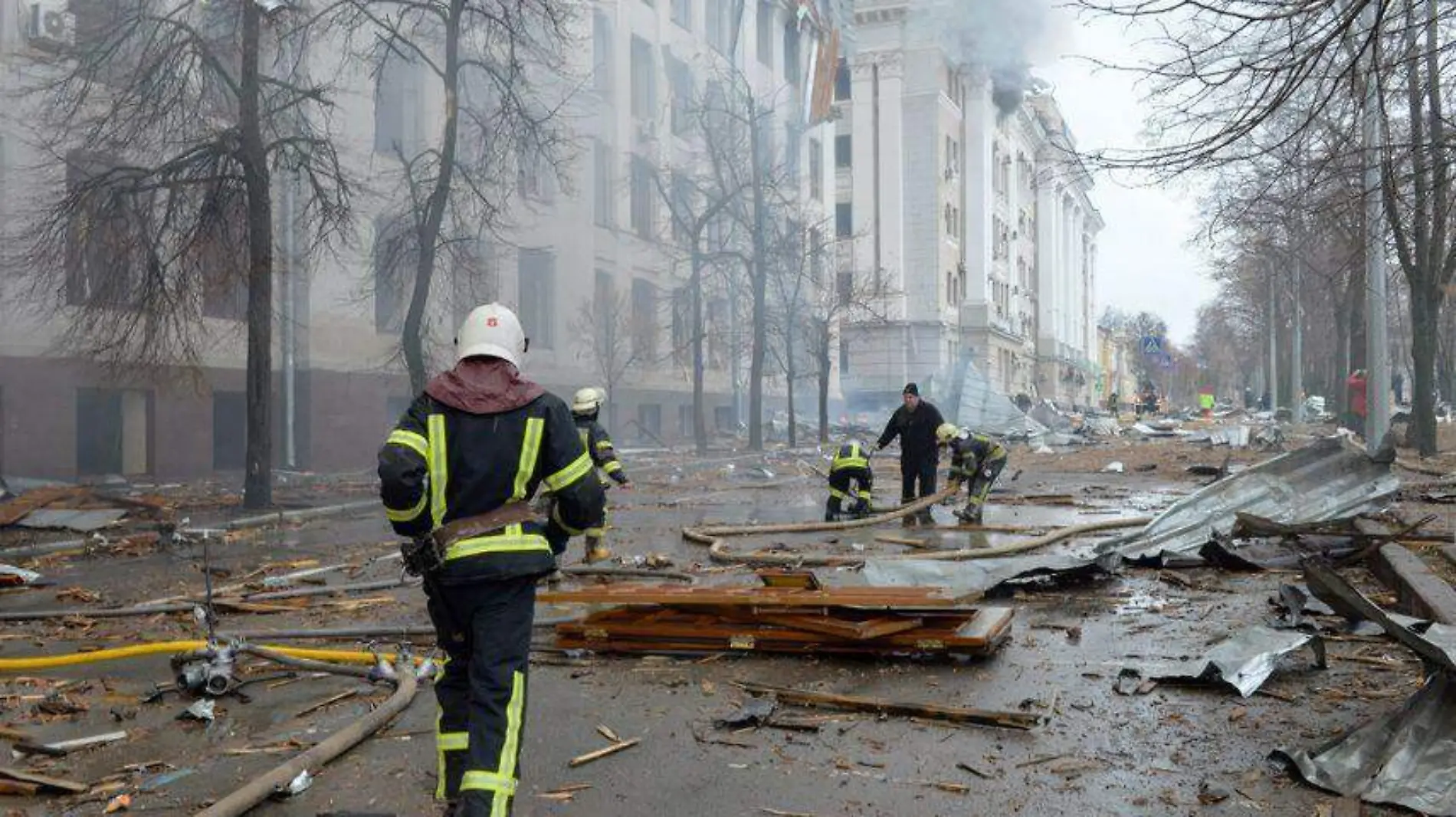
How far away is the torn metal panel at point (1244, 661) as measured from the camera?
514cm

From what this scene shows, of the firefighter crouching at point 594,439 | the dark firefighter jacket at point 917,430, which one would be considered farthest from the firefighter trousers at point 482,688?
the dark firefighter jacket at point 917,430

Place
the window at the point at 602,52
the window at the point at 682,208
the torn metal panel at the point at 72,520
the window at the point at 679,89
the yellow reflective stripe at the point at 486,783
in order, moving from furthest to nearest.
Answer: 1. the window at the point at 679,89
2. the window at the point at 602,52
3. the window at the point at 682,208
4. the torn metal panel at the point at 72,520
5. the yellow reflective stripe at the point at 486,783

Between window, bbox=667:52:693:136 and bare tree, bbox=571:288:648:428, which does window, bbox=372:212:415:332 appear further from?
window, bbox=667:52:693:136

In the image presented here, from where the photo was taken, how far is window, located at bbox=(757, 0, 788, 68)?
41969 millimetres

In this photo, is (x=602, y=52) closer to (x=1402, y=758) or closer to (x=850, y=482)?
(x=850, y=482)

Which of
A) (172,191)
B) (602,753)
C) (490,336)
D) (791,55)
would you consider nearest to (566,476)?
(490,336)

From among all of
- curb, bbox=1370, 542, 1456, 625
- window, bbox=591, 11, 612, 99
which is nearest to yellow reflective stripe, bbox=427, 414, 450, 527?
curb, bbox=1370, 542, 1456, 625

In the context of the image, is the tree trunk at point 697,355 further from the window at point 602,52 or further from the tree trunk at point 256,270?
the tree trunk at point 256,270

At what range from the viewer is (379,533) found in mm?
12781

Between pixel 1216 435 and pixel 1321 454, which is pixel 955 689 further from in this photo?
pixel 1216 435

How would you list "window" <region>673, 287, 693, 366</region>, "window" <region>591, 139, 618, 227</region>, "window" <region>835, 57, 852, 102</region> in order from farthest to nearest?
"window" <region>835, 57, 852, 102</region>
"window" <region>673, 287, 693, 366</region>
"window" <region>591, 139, 618, 227</region>

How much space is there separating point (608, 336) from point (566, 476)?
83.9 ft

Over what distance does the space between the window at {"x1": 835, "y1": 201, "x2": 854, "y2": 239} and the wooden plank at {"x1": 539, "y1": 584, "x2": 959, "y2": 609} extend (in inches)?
1913

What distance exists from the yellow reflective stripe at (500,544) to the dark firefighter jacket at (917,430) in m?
9.28
